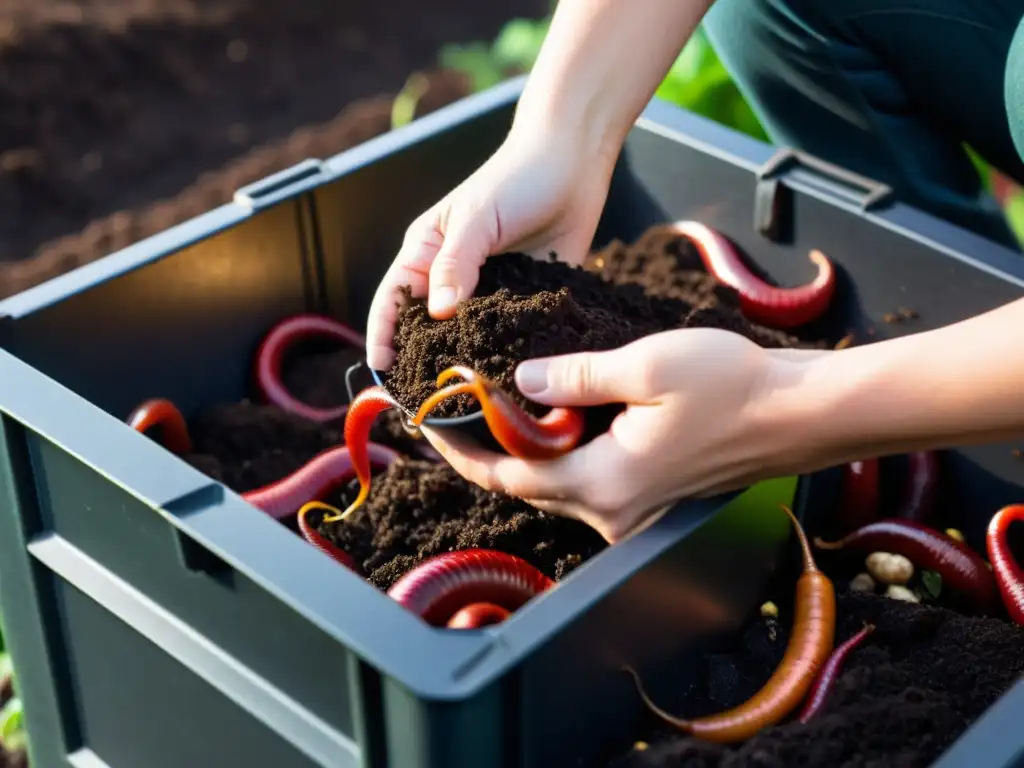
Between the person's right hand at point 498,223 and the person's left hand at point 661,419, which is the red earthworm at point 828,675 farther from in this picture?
the person's right hand at point 498,223

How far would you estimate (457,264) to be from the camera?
5.69ft

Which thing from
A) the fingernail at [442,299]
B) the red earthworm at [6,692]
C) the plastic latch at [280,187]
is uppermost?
the fingernail at [442,299]

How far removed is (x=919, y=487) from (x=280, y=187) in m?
1.13

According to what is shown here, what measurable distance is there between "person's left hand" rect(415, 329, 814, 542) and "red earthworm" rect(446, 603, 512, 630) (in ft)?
0.52


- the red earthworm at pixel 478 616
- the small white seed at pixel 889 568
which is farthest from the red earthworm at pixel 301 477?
the small white seed at pixel 889 568

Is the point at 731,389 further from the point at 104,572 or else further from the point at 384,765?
the point at 104,572

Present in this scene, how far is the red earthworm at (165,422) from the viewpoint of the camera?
6.54 ft

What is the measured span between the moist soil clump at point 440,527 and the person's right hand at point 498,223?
0.22 meters

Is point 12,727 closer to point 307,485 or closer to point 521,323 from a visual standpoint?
point 307,485

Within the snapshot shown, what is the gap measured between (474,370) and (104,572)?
20.4 inches

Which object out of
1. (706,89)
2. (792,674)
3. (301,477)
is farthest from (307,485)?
(706,89)

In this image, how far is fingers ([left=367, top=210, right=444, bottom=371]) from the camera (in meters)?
1.76

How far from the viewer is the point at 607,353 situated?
1525 mm

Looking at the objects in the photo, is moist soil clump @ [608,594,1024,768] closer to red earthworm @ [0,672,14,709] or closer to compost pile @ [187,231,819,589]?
compost pile @ [187,231,819,589]
